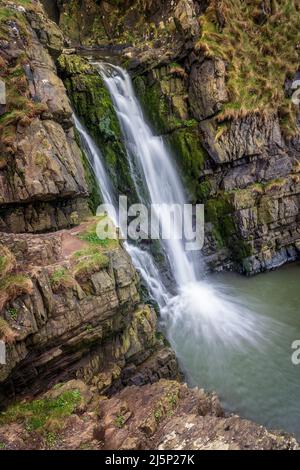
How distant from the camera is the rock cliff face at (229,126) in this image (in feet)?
52.1

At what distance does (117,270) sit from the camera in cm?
866

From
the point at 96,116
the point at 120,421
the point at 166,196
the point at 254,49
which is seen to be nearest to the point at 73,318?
the point at 120,421

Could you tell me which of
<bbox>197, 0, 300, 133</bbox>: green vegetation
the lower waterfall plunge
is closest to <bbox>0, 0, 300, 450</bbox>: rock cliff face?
<bbox>197, 0, 300, 133</bbox>: green vegetation

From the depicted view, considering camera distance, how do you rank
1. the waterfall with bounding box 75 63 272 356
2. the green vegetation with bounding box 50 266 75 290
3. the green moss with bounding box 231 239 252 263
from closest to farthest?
the green vegetation with bounding box 50 266 75 290 < the waterfall with bounding box 75 63 272 356 < the green moss with bounding box 231 239 252 263

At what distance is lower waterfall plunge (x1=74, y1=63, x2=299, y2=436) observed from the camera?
412 inches

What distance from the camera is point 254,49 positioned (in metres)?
17.4

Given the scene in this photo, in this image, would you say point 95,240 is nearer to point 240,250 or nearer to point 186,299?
point 186,299

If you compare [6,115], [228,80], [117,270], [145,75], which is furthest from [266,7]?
[117,270]

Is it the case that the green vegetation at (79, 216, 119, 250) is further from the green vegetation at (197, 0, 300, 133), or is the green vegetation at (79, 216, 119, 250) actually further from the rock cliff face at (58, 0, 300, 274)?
the green vegetation at (197, 0, 300, 133)

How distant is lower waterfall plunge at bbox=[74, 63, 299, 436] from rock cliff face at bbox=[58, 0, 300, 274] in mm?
993

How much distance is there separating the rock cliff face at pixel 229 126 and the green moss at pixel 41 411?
1063 cm

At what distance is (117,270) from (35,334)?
98.4 inches

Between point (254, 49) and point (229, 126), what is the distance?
490cm
